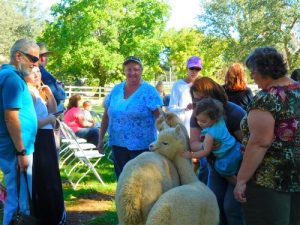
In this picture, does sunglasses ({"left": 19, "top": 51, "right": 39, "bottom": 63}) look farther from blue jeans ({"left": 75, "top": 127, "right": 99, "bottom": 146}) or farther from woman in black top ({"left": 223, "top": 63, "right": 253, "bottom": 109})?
blue jeans ({"left": 75, "top": 127, "right": 99, "bottom": 146})

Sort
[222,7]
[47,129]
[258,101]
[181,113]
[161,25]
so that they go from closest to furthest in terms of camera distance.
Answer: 1. [258,101]
2. [47,129]
3. [181,113]
4. [222,7]
5. [161,25]

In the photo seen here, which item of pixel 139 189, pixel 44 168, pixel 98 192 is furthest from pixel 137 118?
pixel 98 192

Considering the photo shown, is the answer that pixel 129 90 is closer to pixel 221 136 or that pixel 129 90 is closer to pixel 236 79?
pixel 236 79

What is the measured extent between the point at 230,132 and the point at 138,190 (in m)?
1.13

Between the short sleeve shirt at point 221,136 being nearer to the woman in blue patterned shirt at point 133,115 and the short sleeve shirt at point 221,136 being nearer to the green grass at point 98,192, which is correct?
the woman in blue patterned shirt at point 133,115

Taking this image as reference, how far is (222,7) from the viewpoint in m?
35.5

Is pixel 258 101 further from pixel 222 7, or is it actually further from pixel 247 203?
pixel 222 7

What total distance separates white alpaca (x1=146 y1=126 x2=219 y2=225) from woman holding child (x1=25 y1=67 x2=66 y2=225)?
154 cm

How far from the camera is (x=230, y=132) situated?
12.1ft

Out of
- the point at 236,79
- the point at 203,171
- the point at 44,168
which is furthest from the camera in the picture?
the point at 236,79

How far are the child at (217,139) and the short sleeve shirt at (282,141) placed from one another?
70 cm

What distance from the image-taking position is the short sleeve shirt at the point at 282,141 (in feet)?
8.64

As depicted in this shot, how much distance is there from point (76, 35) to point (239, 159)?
36848mm

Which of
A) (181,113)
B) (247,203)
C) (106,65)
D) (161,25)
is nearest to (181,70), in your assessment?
(161,25)
